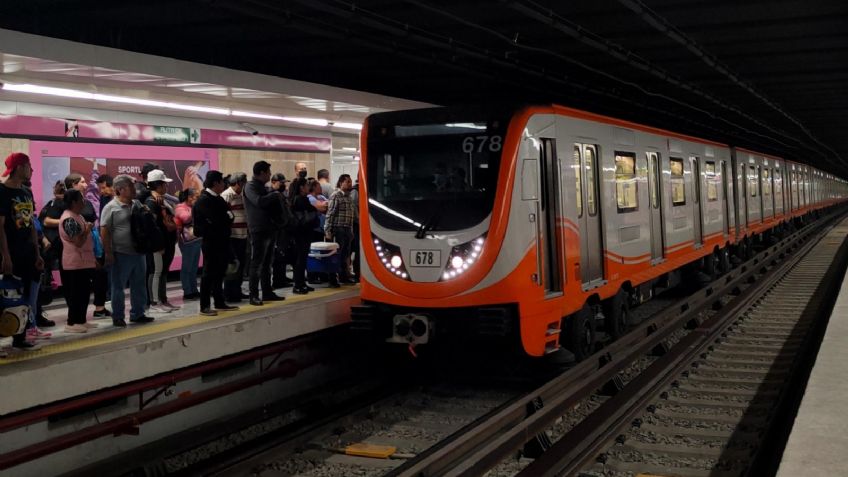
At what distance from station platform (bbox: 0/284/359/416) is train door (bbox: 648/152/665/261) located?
4380mm

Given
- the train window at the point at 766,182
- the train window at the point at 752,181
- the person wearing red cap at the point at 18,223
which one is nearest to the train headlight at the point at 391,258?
the person wearing red cap at the point at 18,223

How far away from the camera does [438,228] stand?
7723mm

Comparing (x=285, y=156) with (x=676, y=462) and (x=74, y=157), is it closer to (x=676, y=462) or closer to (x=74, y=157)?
(x=74, y=157)

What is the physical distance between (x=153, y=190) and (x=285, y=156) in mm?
5160

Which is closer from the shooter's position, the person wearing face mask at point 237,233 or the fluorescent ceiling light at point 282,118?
the person wearing face mask at point 237,233

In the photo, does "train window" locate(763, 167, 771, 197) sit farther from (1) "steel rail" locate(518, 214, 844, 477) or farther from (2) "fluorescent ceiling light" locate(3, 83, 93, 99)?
(2) "fluorescent ceiling light" locate(3, 83, 93, 99)

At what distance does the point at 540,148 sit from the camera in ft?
26.1

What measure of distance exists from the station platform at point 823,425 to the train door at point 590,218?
2.44m

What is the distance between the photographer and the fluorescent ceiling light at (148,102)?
32.4 feet

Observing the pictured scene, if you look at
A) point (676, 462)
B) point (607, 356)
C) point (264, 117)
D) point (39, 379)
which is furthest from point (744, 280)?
point (39, 379)

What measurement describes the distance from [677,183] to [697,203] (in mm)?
1542

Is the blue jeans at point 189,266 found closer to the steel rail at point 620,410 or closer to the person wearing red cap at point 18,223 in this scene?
the person wearing red cap at point 18,223

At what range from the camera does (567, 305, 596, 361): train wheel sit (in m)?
8.74

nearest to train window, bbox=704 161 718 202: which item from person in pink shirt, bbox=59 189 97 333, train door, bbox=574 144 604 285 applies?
train door, bbox=574 144 604 285
